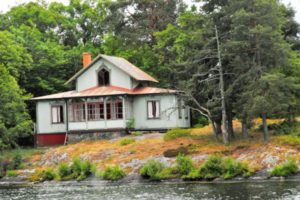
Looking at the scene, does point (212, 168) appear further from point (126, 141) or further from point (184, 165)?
point (126, 141)

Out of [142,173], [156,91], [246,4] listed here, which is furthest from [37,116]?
[246,4]

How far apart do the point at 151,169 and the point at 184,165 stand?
2172mm

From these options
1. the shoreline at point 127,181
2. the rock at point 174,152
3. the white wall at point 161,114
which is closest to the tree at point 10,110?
the shoreline at point 127,181

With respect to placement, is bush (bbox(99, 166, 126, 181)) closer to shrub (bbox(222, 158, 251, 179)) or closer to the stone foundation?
shrub (bbox(222, 158, 251, 179))

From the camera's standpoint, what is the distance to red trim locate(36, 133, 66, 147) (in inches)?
2163

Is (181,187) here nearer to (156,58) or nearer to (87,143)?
(87,143)

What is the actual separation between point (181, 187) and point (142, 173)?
15.5 ft

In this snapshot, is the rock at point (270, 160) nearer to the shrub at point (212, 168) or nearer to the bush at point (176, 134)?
the shrub at point (212, 168)

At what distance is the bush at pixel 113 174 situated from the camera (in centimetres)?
3934

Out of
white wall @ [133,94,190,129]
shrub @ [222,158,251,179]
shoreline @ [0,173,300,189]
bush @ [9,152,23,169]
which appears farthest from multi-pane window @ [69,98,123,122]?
shrub @ [222,158,251,179]

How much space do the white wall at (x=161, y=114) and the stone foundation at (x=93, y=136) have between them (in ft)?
8.61

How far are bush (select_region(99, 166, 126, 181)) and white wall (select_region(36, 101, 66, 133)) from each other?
1610 cm

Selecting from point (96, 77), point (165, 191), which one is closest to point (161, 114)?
point (96, 77)

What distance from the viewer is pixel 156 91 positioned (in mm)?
53375
